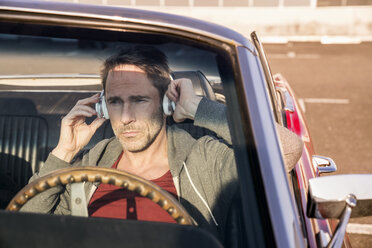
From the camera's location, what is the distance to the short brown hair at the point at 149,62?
5.57ft

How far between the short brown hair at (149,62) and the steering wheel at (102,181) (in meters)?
0.38

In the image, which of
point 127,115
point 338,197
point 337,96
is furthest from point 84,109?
point 337,96

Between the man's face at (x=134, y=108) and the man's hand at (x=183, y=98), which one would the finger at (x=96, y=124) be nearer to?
the man's face at (x=134, y=108)

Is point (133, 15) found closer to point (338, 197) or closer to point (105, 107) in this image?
point (105, 107)

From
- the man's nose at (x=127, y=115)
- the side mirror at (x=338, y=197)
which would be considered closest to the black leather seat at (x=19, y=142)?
the man's nose at (x=127, y=115)

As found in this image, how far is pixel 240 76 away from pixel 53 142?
887 millimetres

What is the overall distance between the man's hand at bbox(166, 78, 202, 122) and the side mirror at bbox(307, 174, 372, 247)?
1.82 feet

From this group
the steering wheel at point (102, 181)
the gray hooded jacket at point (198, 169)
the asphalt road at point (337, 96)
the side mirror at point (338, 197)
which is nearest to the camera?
the side mirror at point (338, 197)

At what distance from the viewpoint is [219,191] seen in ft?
5.35

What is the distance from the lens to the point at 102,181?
1.52 m

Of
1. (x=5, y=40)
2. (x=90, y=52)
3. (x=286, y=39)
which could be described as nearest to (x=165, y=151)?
(x=90, y=52)

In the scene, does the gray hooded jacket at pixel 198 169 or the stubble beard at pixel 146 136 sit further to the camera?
the stubble beard at pixel 146 136

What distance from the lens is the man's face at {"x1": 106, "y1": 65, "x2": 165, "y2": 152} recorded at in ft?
5.78

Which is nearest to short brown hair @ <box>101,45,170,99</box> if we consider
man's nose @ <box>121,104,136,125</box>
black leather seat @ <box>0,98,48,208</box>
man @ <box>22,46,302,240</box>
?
man @ <box>22,46,302,240</box>
